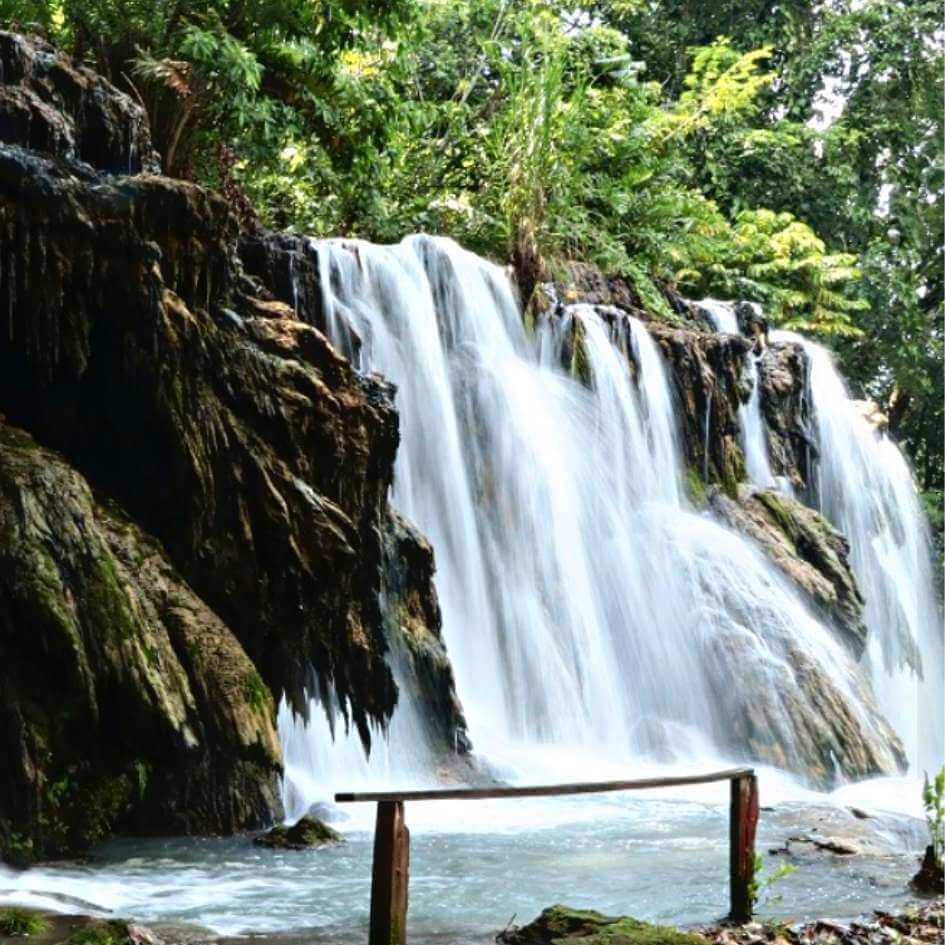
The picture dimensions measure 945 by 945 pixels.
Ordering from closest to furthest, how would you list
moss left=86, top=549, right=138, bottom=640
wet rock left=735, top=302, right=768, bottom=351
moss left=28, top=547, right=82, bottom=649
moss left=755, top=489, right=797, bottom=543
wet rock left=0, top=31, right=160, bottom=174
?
moss left=28, top=547, right=82, bottom=649 < moss left=86, top=549, right=138, bottom=640 < wet rock left=0, top=31, right=160, bottom=174 < moss left=755, top=489, right=797, bottom=543 < wet rock left=735, top=302, right=768, bottom=351

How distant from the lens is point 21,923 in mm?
5840

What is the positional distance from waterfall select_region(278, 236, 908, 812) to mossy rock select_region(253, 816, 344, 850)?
3406mm

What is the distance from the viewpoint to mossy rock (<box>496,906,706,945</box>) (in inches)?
214

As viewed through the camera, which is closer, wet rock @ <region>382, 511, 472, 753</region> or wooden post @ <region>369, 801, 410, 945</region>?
wooden post @ <region>369, 801, 410, 945</region>

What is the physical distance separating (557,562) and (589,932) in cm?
837

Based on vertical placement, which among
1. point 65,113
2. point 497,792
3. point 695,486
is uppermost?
point 65,113

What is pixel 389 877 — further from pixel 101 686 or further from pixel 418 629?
pixel 418 629

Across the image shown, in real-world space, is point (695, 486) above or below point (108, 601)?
above

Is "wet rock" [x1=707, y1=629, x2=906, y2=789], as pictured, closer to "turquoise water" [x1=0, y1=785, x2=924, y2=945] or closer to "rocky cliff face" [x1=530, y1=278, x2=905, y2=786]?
"rocky cliff face" [x1=530, y1=278, x2=905, y2=786]

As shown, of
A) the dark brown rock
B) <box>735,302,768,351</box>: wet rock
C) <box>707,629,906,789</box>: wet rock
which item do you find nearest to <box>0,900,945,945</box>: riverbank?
the dark brown rock

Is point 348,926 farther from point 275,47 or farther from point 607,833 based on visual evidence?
point 275,47

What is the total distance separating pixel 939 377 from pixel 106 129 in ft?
66.4

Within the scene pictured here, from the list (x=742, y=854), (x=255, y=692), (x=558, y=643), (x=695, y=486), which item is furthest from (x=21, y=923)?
(x=695, y=486)

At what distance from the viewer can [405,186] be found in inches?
780
